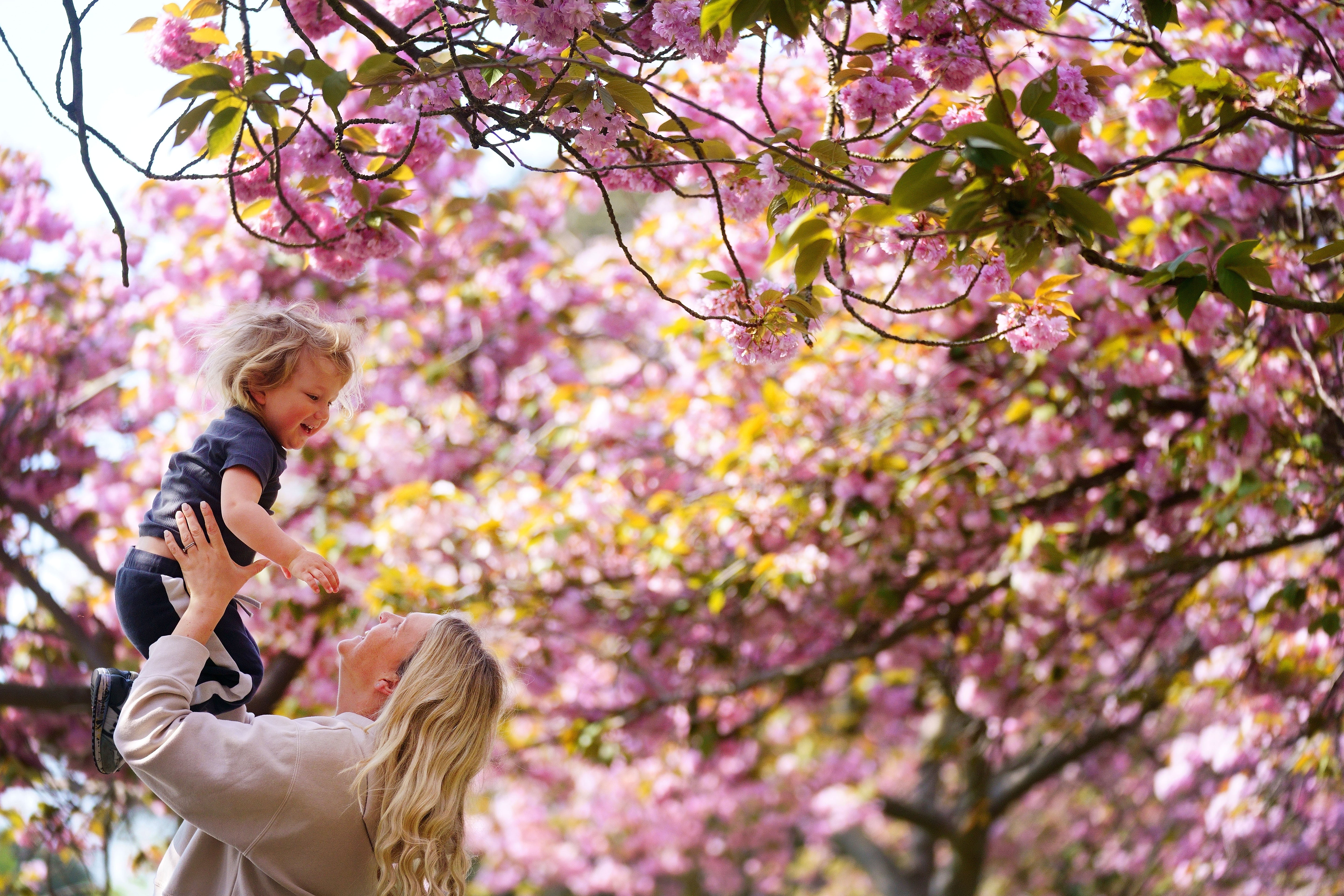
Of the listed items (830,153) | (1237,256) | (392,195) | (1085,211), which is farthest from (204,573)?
(1237,256)

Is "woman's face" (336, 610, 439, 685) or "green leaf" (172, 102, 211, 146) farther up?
"green leaf" (172, 102, 211, 146)

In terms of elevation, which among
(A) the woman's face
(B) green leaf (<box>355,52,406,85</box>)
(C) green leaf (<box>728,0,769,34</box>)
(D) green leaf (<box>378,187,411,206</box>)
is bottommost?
(A) the woman's face

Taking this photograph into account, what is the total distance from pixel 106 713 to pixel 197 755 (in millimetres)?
287

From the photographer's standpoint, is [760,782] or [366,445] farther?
[760,782]

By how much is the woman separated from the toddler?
70mm

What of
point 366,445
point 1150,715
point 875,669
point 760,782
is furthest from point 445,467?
point 1150,715

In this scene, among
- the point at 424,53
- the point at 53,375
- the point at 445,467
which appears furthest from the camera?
the point at 445,467

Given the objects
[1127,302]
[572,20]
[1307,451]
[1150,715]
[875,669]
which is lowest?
[572,20]

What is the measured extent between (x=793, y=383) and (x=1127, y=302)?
1.43 meters

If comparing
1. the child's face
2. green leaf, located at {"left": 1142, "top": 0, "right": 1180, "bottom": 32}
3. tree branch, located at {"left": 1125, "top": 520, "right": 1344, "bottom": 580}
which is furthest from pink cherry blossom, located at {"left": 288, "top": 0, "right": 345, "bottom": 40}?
tree branch, located at {"left": 1125, "top": 520, "right": 1344, "bottom": 580}

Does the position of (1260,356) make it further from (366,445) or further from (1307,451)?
(366,445)

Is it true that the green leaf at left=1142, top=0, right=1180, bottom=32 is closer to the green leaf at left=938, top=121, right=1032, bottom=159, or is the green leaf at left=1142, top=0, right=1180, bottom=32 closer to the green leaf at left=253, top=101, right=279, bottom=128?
the green leaf at left=938, top=121, right=1032, bottom=159

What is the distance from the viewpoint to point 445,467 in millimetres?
5676

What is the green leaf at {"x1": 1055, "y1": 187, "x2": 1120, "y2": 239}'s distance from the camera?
1.58 m
